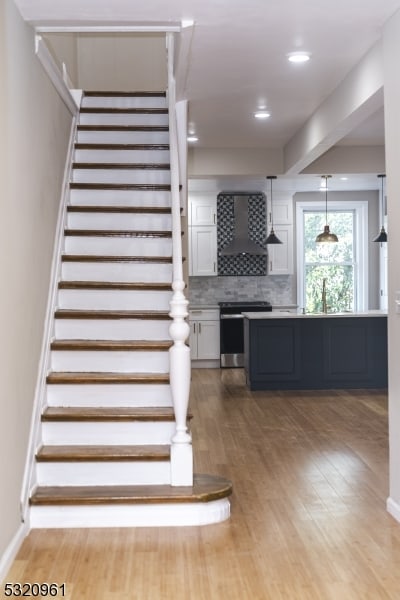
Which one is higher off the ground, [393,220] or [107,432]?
[393,220]

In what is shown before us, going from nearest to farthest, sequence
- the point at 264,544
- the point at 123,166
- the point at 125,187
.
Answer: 1. the point at 264,544
2. the point at 125,187
3. the point at 123,166

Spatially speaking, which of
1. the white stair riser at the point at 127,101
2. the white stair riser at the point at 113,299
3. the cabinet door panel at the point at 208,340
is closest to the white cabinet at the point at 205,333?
the cabinet door panel at the point at 208,340

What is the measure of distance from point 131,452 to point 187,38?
2.43 metres

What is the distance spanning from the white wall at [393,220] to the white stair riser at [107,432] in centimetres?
129

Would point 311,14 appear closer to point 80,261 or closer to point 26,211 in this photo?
point 26,211

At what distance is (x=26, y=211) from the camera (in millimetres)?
4121

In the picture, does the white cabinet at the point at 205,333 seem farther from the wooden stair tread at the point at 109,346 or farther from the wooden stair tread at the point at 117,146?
the wooden stair tread at the point at 109,346

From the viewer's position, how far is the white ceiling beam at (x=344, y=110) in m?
4.96

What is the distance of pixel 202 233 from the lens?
1141 centimetres

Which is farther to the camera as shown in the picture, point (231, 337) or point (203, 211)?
point (203, 211)

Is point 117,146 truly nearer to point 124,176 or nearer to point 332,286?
point 124,176

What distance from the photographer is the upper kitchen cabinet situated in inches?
456

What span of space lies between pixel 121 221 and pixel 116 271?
1.80ft

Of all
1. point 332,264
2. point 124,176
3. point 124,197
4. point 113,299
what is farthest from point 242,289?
point 113,299
